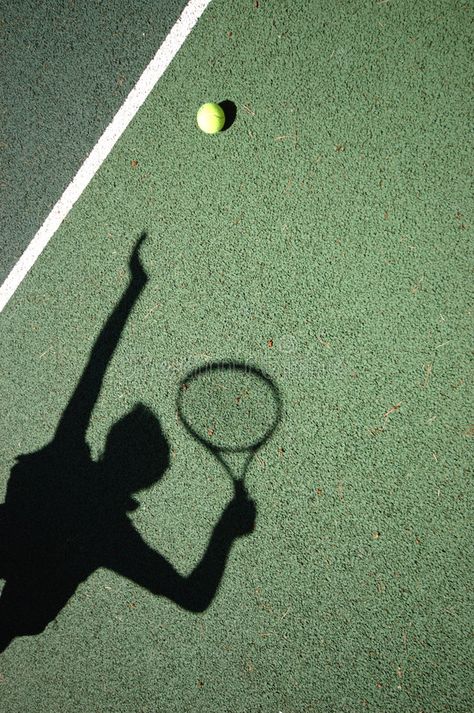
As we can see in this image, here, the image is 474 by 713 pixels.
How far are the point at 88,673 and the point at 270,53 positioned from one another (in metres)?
5.06

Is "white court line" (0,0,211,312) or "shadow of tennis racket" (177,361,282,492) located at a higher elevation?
"white court line" (0,0,211,312)

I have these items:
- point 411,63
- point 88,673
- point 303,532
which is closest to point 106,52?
point 411,63

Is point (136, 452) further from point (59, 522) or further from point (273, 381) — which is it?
point (273, 381)

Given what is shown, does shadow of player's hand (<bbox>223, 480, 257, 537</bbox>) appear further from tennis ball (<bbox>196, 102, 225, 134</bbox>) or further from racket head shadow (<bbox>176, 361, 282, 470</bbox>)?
tennis ball (<bbox>196, 102, 225, 134</bbox>)

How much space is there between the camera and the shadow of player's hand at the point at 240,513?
3.76 m

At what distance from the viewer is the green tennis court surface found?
138 inches

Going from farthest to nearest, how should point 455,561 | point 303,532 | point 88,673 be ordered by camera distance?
point 88,673
point 303,532
point 455,561

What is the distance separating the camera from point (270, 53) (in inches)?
151

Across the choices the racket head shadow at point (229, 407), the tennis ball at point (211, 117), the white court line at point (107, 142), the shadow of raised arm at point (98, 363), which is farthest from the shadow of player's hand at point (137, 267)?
the tennis ball at point (211, 117)

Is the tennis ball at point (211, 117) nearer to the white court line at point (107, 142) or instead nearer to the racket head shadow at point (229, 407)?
the white court line at point (107, 142)

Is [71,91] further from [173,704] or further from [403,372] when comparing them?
[173,704]

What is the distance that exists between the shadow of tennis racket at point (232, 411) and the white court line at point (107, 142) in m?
1.81

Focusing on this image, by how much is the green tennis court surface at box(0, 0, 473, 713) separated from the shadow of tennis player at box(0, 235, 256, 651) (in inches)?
0.8

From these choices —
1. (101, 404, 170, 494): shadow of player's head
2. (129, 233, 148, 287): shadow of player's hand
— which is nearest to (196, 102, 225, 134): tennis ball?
(129, 233, 148, 287): shadow of player's hand
